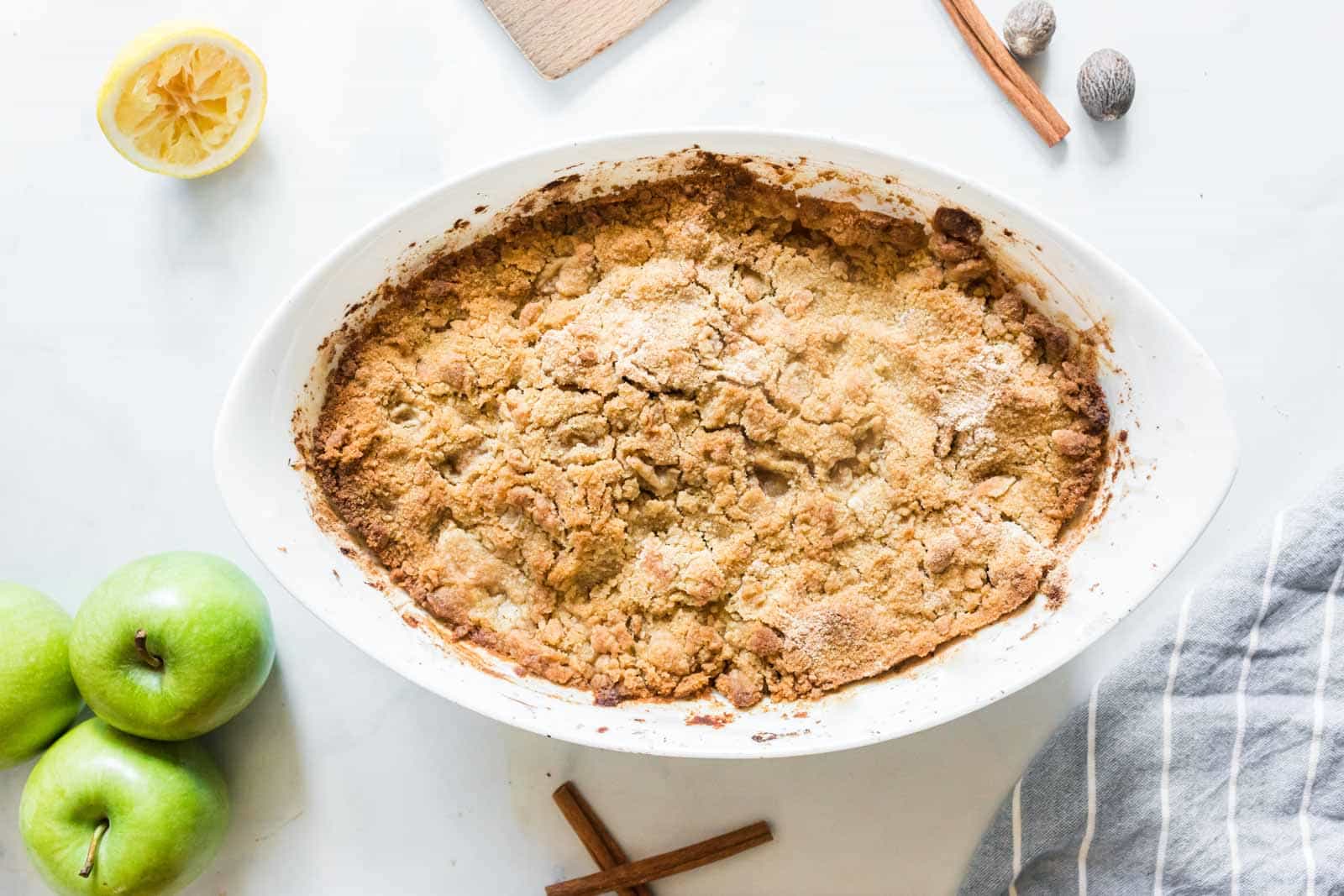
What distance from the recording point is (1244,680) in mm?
1668

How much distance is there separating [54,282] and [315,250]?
49cm

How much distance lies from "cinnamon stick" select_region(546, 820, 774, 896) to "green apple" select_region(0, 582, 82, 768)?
2.93 feet

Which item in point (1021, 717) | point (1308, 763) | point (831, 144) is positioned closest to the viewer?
point (831, 144)

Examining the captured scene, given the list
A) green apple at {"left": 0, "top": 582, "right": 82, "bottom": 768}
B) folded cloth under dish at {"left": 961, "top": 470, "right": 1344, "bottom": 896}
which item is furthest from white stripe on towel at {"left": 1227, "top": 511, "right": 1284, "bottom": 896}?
green apple at {"left": 0, "top": 582, "right": 82, "bottom": 768}

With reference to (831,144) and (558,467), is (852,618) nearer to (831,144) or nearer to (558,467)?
(558,467)

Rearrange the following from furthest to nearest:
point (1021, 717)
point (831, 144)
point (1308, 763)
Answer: point (1021, 717)
point (1308, 763)
point (831, 144)

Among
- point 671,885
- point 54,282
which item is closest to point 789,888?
point 671,885

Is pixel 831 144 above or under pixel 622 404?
above

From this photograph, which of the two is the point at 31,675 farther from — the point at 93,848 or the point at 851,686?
the point at 851,686

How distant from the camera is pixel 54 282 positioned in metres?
1.86

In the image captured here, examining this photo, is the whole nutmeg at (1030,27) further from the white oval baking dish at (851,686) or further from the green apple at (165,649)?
the green apple at (165,649)

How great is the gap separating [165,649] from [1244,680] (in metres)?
1.71

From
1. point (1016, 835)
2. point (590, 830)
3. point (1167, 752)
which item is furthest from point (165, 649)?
point (1167, 752)

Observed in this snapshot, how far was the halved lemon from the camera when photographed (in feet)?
5.50
